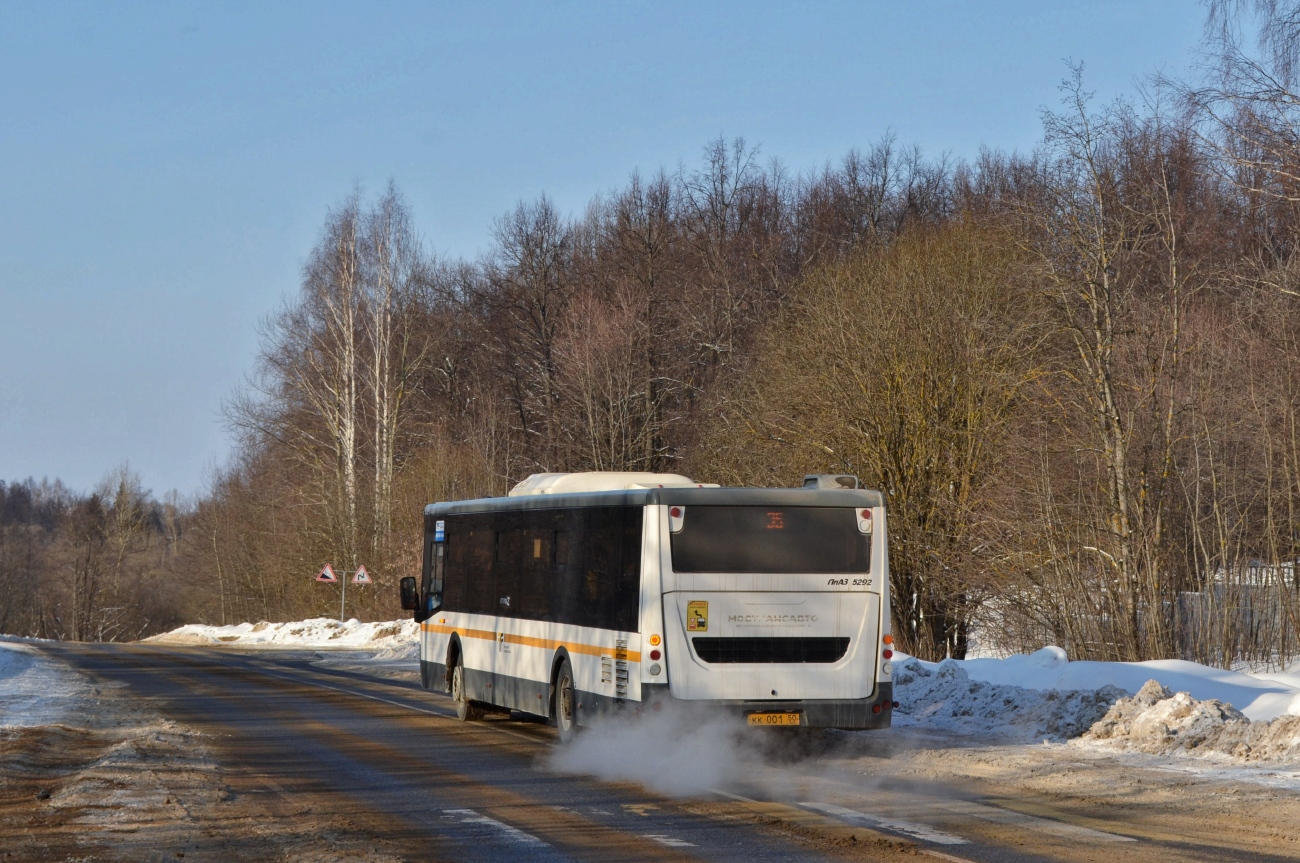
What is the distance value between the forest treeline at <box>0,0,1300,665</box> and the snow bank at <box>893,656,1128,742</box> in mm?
2485

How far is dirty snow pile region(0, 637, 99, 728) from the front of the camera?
1869cm

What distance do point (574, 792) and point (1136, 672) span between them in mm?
7411

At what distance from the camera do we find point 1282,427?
19297 millimetres

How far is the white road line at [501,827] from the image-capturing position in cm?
930

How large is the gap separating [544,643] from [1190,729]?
6961 mm

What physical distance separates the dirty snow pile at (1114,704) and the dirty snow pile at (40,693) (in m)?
11.4

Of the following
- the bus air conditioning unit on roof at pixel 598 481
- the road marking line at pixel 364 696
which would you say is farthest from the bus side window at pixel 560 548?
the road marking line at pixel 364 696

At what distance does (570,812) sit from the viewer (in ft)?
35.0

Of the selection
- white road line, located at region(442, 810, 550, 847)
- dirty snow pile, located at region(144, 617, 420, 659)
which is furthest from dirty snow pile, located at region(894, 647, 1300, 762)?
dirty snow pile, located at region(144, 617, 420, 659)

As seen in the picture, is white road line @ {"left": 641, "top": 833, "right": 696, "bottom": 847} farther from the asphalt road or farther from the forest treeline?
the forest treeline

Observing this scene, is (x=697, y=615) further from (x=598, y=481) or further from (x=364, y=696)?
(x=364, y=696)

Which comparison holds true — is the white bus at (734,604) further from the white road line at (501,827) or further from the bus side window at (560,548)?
the white road line at (501,827)

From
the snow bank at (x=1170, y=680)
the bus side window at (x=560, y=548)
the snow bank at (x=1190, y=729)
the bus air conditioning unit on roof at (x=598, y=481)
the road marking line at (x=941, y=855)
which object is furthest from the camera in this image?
the bus air conditioning unit on roof at (x=598, y=481)

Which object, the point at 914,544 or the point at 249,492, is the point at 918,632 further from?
the point at 249,492
